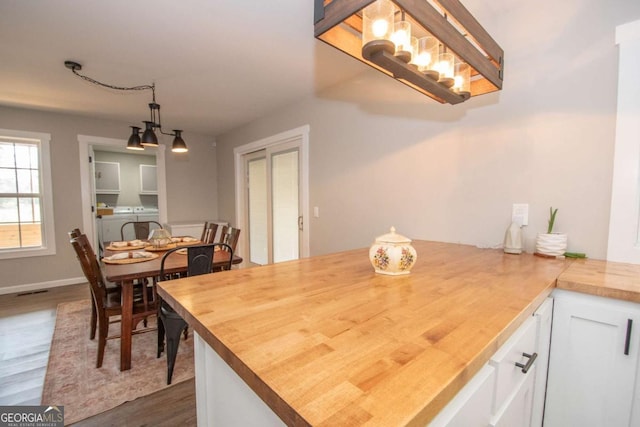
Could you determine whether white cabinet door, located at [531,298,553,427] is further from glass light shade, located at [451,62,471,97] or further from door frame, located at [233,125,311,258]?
door frame, located at [233,125,311,258]

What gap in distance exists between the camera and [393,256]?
1.12 metres

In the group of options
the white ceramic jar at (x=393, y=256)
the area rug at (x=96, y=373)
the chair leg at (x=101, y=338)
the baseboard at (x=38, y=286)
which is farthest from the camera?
the baseboard at (x=38, y=286)

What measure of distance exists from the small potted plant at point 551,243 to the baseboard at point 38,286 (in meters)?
5.55

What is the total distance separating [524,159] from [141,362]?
9.81 feet

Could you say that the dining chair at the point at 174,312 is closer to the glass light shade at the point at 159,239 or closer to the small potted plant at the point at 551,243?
the glass light shade at the point at 159,239

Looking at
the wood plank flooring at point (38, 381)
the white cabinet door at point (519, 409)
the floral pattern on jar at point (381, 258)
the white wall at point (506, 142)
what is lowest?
the wood plank flooring at point (38, 381)

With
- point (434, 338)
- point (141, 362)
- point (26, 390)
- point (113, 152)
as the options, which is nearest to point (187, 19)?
point (434, 338)

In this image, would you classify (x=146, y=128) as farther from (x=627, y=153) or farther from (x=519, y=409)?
(x=627, y=153)

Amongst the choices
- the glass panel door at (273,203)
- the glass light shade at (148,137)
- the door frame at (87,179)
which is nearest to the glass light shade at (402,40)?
the glass panel door at (273,203)

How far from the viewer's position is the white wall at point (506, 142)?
1428mm

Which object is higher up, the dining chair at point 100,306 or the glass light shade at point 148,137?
the glass light shade at point 148,137

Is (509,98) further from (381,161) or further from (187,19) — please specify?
(187,19)

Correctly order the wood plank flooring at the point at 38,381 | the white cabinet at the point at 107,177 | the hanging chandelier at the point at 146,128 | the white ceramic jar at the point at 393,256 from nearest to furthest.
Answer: the white ceramic jar at the point at 393,256 → the wood plank flooring at the point at 38,381 → the hanging chandelier at the point at 146,128 → the white cabinet at the point at 107,177

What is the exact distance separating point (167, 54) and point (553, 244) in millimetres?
2998
